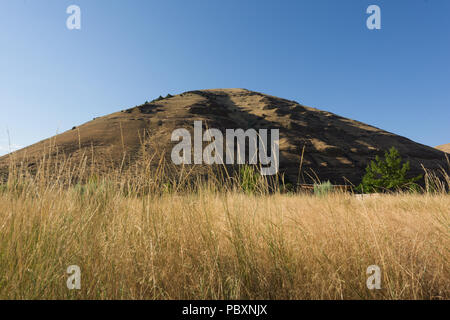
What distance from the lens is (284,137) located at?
3834 cm

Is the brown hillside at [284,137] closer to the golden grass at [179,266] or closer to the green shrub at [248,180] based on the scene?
the green shrub at [248,180]

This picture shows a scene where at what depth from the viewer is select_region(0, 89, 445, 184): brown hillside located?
28.6 m

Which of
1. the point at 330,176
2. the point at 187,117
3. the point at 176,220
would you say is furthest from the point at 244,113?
the point at 176,220

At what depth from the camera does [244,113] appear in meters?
51.3

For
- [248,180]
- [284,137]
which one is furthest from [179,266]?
[284,137]

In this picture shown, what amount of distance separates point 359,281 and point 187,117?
4003cm

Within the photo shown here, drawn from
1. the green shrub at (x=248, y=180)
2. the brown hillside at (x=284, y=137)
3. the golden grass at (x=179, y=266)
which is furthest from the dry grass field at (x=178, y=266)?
the brown hillside at (x=284, y=137)

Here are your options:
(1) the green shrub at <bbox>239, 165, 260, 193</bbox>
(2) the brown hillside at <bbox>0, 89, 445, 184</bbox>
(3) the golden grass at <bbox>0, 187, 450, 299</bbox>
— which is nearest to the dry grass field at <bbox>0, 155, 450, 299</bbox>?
(3) the golden grass at <bbox>0, 187, 450, 299</bbox>

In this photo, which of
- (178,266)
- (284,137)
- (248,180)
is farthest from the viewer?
(284,137)

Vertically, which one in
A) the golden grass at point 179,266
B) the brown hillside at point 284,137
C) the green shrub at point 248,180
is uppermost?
the brown hillside at point 284,137

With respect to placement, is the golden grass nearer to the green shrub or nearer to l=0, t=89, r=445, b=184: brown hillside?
the green shrub

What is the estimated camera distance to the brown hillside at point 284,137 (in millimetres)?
28625

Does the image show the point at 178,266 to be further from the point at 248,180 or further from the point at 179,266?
the point at 248,180

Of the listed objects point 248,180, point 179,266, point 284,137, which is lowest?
point 179,266
